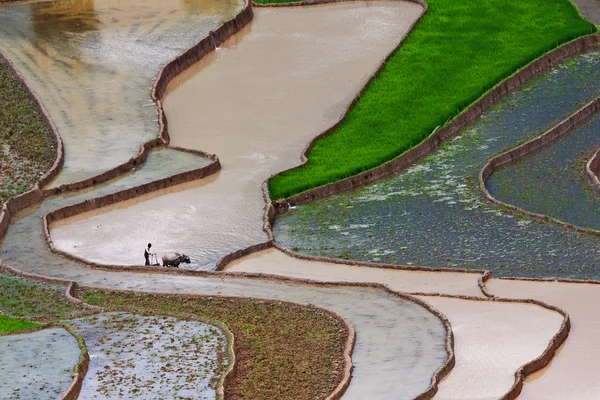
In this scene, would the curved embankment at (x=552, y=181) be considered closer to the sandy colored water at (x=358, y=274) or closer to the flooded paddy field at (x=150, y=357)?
the sandy colored water at (x=358, y=274)

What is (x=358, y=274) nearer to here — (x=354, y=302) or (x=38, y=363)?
(x=354, y=302)

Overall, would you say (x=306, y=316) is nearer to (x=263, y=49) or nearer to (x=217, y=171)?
(x=217, y=171)

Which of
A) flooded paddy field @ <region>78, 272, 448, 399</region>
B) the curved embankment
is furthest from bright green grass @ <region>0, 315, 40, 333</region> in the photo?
the curved embankment

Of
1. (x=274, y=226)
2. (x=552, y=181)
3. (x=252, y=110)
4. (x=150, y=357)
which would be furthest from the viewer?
(x=252, y=110)

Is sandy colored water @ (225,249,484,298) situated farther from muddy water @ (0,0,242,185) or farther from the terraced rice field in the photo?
muddy water @ (0,0,242,185)

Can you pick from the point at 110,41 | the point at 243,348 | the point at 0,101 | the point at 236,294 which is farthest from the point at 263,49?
the point at 243,348

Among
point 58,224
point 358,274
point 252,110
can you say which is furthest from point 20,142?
point 358,274
